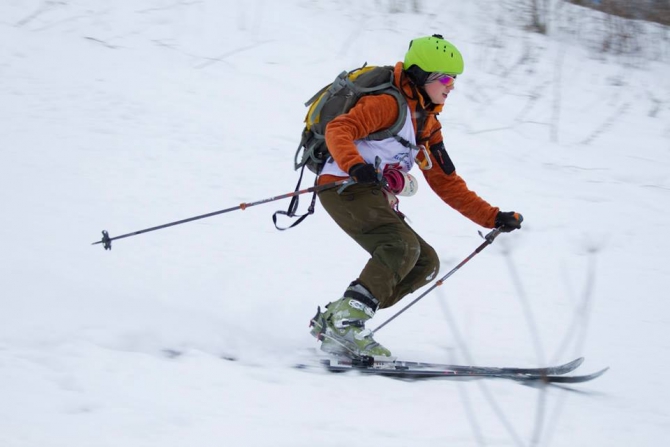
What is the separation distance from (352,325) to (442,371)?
0.57 meters

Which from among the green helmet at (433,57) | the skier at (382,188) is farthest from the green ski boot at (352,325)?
the green helmet at (433,57)

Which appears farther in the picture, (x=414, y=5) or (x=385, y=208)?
(x=414, y=5)

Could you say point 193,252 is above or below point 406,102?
below

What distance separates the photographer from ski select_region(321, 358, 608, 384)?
13.0 ft

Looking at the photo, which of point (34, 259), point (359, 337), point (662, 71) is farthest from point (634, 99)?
point (34, 259)

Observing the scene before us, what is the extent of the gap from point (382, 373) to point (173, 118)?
4.70m

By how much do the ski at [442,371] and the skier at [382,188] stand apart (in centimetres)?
8

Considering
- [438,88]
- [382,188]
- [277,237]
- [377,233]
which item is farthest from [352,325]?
[277,237]

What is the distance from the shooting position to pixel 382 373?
3.98 metres

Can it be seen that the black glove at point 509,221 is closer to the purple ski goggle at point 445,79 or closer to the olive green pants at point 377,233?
the olive green pants at point 377,233

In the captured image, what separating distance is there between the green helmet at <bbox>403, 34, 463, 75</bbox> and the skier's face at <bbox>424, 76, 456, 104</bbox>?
5 centimetres

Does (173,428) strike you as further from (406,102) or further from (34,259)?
(34,259)

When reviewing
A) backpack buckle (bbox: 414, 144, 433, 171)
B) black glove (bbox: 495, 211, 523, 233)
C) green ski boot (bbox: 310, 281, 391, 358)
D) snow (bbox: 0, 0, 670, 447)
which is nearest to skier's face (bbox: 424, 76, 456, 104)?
backpack buckle (bbox: 414, 144, 433, 171)

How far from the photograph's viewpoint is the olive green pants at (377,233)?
3.88 meters
